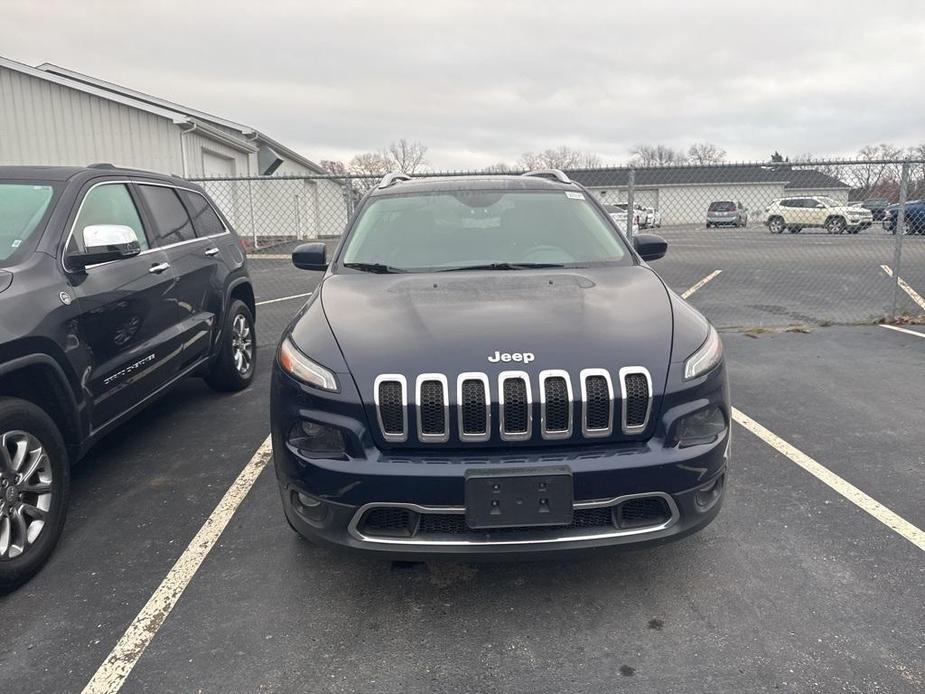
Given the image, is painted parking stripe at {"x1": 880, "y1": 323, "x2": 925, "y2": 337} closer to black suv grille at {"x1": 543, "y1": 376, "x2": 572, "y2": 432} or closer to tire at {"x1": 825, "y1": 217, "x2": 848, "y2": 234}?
black suv grille at {"x1": 543, "y1": 376, "x2": 572, "y2": 432}

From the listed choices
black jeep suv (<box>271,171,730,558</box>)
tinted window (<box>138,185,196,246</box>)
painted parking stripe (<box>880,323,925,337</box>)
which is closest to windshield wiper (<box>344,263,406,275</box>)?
black jeep suv (<box>271,171,730,558</box>)

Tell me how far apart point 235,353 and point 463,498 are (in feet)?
12.3

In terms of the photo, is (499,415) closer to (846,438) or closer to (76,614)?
(76,614)

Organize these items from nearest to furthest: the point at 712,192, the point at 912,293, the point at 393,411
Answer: the point at 393,411
the point at 912,293
the point at 712,192

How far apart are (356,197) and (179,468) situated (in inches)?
200

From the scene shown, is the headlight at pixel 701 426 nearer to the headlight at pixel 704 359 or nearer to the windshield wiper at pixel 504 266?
the headlight at pixel 704 359

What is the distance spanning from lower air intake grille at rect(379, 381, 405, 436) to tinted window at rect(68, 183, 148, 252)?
6.73ft

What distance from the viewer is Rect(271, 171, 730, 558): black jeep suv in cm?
232

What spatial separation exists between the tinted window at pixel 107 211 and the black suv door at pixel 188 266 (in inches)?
7.0

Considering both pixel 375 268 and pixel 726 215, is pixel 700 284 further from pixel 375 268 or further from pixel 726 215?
pixel 726 215

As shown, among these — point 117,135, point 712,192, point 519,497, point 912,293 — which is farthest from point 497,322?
point 712,192

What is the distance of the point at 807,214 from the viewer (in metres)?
28.0

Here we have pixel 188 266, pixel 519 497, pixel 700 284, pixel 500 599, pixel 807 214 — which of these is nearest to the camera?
pixel 519 497

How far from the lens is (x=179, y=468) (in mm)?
4043
